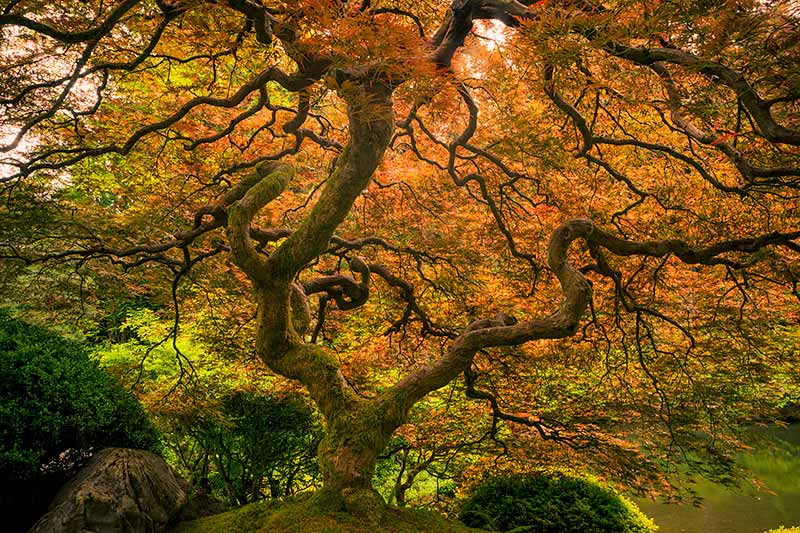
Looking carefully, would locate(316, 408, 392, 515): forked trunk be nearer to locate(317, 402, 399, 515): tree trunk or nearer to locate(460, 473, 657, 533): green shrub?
locate(317, 402, 399, 515): tree trunk

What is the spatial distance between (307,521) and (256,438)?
2745mm

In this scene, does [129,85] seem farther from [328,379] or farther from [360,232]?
[328,379]

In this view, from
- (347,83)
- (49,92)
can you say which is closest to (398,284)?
(347,83)

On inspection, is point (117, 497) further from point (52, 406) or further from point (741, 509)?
point (741, 509)

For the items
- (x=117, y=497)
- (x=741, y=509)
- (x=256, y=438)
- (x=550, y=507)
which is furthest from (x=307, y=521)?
(x=741, y=509)

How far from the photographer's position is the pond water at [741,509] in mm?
7770

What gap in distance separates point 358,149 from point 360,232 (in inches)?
118

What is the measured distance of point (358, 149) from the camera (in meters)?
2.86

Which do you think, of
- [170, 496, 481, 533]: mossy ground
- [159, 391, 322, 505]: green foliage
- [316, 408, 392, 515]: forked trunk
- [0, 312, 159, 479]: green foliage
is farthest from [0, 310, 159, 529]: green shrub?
[159, 391, 322, 505]: green foliage

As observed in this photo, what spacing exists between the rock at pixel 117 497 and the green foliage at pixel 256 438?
1734 millimetres

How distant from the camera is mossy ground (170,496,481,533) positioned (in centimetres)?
244

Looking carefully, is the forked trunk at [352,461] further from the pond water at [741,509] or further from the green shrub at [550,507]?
the pond water at [741,509]

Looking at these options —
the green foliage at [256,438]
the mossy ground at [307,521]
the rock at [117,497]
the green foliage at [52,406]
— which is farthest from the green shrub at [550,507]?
the green foliage at [52,406]

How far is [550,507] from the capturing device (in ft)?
15.2
